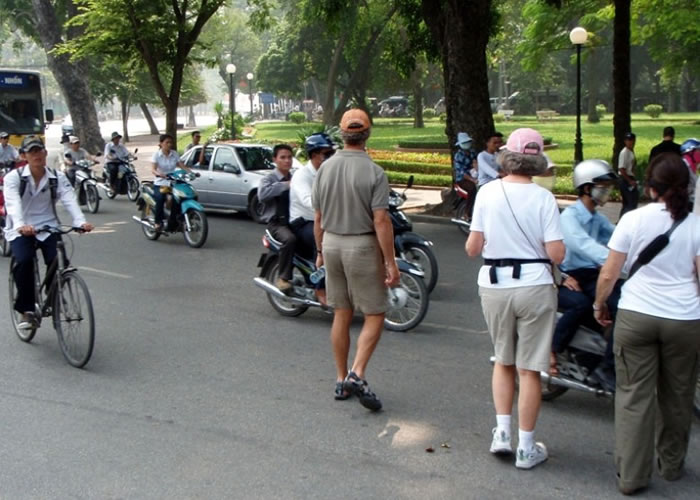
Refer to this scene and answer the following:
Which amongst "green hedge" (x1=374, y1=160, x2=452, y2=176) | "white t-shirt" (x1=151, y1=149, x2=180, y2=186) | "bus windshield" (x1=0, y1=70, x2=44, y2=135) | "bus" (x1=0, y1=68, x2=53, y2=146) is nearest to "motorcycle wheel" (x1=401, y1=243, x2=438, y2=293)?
"white t-shirt" (x1=151, y1=149, x2=180, y2=186)

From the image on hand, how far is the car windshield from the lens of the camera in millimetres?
17531

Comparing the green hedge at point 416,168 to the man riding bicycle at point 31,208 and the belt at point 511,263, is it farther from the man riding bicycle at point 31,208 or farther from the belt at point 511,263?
the belt at point 511,263

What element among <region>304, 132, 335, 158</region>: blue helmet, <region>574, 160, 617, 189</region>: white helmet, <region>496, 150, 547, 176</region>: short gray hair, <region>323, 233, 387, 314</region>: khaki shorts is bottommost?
<region>323, 233, 387, 314</region>: khaki shorts

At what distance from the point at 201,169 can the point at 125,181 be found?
3972 millimetres

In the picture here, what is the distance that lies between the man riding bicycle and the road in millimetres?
691

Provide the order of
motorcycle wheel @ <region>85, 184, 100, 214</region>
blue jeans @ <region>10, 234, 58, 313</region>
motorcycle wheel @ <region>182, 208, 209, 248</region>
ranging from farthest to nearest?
1. motorcycle wheel @ <region>85, 184, 100, 214</region>
2. motorcycle wheel @ <region>182, 208, 209, 248</region>
3. blue jeans @ <region>10, 234, 58, 313</region>

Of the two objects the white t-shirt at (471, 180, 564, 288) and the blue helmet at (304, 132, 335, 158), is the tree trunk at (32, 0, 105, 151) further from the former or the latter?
the white t-shirt at (471, 180, 564, 288)

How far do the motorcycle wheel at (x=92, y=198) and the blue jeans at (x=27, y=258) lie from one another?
36.7 feet

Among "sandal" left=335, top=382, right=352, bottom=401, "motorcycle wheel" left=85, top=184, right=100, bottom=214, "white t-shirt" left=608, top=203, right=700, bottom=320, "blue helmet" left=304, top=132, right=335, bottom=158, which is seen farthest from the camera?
"motorcycle wheel" left=85, top=184, right=100, bottom=214

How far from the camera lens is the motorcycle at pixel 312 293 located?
27.7 feet

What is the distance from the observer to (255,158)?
17.7 metres

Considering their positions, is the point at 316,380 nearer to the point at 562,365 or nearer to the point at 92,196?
the point at 562,365

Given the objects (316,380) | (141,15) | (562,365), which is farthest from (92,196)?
(562,365)

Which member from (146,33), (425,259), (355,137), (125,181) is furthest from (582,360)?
(146,33)
